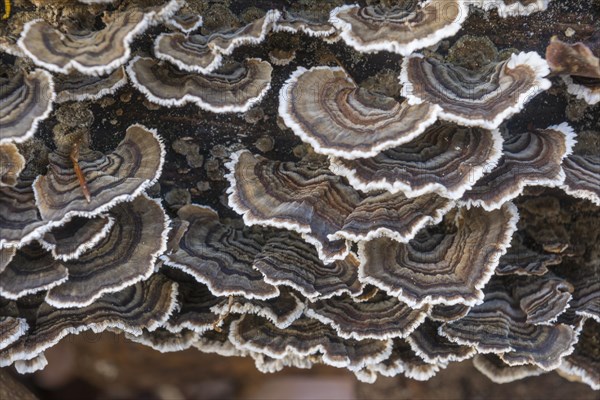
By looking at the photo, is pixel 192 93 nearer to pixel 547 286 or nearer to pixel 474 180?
pixel 474 180

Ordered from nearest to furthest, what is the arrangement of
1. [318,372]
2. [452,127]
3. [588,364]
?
[452,127] → [588,364] → [318,372]

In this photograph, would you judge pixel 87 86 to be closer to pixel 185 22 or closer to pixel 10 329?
pixel 185 22

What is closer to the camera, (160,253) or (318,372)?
(160,253)

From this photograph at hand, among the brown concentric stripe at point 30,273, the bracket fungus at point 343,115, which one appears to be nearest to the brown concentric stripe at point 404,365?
the bracket fungus at point 343,115

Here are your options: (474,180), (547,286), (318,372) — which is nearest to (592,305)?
(547,286)

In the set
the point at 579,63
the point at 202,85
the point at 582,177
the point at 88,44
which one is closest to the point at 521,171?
the point at 582,177

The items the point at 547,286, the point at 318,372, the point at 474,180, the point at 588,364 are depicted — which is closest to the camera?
the point at 474,180

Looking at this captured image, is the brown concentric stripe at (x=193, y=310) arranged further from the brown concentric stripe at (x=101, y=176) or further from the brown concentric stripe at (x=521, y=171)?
the brown concentric stripe at (x=521, y=171)
